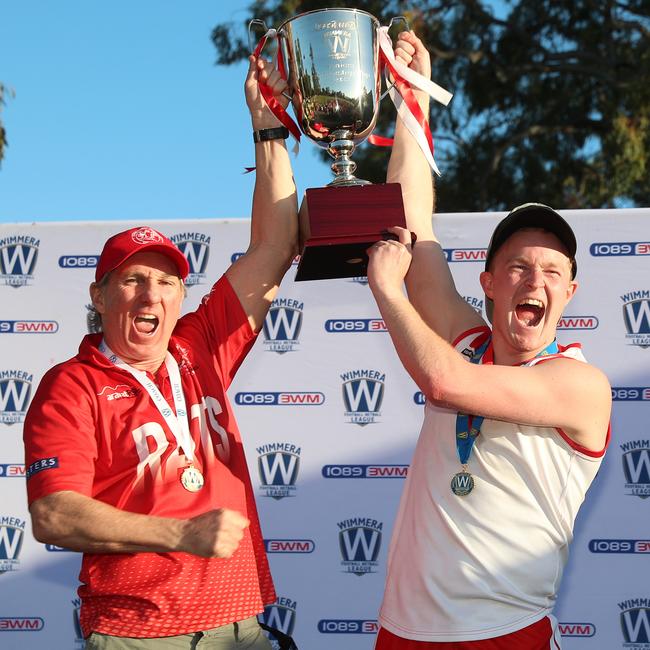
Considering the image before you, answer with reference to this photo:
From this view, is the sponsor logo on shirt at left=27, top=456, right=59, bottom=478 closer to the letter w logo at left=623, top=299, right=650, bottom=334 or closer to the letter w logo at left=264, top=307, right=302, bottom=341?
the letter w logo at left=264, top=307, right=302, bottom=341

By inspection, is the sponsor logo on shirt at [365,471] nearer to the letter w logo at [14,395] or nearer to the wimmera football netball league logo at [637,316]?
the wimmera football netball league logo at [637,316]

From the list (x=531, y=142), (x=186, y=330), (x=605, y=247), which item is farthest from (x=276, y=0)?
(x=186, y=330)

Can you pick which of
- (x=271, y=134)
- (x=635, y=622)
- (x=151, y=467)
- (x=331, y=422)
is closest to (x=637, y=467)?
(x=635, y=622)

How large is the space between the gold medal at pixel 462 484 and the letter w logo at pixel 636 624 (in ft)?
6.83

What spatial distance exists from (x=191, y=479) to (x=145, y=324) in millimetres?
467

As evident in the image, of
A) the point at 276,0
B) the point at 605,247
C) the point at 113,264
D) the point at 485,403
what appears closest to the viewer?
the point at 485,403

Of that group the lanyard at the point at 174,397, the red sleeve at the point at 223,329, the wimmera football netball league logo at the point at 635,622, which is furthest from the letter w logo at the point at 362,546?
the lanyard at the point at 174,397

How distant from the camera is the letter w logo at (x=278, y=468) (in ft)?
13.6

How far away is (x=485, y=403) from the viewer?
2277 mm

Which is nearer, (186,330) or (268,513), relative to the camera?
(186,330)

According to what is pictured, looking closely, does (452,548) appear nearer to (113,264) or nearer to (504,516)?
(504,516)

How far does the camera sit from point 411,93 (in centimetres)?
294

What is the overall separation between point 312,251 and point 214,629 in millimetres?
1099

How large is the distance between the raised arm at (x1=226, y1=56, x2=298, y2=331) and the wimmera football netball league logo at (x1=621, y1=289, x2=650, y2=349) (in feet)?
6.29
